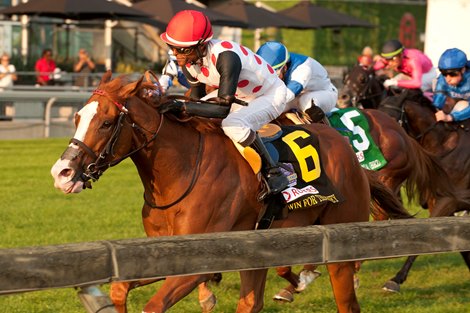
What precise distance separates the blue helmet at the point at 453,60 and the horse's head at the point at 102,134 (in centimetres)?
475

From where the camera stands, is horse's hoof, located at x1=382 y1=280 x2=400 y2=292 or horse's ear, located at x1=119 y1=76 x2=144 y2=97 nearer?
horse's ear, located at x1=119 y1=76 x2=144 y2=97

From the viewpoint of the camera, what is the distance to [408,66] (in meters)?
11.1

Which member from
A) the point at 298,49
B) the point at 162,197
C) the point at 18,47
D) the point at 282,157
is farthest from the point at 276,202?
the point at 298,49

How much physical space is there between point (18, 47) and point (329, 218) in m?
21.5

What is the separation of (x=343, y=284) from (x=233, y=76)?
1428mm

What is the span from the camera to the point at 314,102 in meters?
8.07

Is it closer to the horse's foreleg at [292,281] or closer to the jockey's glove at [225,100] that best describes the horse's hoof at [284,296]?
the horse's foreleg at [292,281]

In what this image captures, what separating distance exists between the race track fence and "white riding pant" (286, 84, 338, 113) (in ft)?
10.8

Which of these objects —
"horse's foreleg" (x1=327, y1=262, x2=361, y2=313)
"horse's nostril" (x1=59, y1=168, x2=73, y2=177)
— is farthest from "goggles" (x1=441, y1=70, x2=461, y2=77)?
"horse's nostril" (x1=59, y1=168, x2=73, y2=177)

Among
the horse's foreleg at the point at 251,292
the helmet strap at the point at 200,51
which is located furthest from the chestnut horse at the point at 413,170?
the helmet strap at the point at 200,51

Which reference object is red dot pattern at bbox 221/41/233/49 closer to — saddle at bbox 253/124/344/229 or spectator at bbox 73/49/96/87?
saddle at bbox 253/124/344/229

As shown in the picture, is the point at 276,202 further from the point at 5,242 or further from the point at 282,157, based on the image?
the point at 5,242

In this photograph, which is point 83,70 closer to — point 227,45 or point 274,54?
point 274,54

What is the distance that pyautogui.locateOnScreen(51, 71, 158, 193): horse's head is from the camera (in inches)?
198
